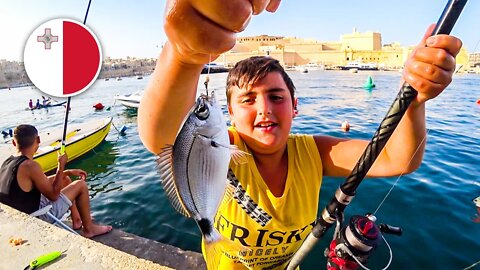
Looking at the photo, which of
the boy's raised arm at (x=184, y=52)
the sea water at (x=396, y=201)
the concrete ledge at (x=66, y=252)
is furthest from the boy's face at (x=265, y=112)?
the sea water at (x=396, y=201)

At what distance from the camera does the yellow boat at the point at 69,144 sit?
886 cm

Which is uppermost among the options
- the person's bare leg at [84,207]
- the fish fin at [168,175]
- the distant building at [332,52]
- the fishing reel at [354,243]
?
the distant building at [332,52]

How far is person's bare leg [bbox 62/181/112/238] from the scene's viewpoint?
5.00 metres

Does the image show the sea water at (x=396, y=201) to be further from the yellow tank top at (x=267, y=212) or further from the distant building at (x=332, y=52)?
the distant building at (x=332, y=52)

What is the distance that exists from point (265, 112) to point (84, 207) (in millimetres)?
5018

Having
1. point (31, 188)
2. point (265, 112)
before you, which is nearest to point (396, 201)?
point (265, 112)

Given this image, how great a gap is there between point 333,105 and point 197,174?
19172 mm

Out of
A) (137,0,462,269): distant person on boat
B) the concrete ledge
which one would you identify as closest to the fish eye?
(137,0,462,269): distant person on boat

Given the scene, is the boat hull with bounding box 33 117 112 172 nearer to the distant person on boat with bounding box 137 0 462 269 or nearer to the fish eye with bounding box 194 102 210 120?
the distant person on boat with bounding box 137 0 462 269

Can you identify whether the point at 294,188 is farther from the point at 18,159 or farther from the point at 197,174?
the point at 18,159

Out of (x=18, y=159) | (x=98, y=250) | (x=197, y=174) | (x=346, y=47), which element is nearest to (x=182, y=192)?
(x=197, y=174)

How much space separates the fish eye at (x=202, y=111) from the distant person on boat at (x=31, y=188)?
15.1ft

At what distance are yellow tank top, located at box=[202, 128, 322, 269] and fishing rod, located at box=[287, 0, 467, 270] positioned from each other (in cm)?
14

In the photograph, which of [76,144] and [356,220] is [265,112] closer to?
[356,220]
